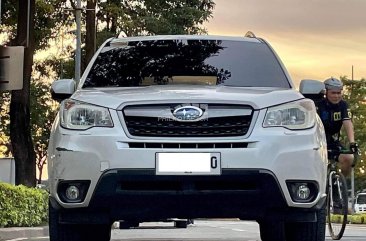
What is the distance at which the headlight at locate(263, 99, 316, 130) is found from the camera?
19.7 feet

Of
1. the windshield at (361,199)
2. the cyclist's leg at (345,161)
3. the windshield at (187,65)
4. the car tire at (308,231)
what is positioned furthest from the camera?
the windshield at (361,199)

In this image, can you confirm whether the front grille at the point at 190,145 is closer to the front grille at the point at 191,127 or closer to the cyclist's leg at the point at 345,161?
the front grille at the point at 191,127

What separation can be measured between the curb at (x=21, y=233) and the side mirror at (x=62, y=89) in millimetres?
6904

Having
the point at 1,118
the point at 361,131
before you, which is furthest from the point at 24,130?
the point at 361,131

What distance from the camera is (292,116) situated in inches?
239

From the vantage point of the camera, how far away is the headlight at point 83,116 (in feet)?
19.7

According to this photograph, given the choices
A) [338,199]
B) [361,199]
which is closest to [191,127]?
[338,199]

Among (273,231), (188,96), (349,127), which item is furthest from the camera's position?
(349,127)

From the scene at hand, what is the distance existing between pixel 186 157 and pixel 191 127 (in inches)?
8.9

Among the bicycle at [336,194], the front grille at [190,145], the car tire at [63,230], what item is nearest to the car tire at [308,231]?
the front grille at [190,145]

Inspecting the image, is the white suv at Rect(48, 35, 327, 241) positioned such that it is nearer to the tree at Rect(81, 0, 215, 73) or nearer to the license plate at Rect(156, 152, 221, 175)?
the license plate at Rect(156, 152, 221, 175)

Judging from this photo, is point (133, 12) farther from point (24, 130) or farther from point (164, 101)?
point (164, 101)

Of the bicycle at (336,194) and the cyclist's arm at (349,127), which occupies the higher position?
the cyclist's arm at (349,127)

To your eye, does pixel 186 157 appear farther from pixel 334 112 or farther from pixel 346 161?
pixel 346 161
